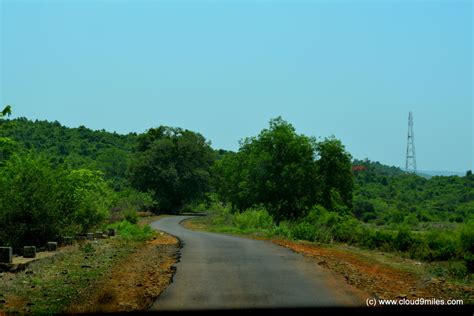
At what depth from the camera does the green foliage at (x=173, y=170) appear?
9125 centimetres

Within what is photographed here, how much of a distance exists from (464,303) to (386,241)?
853 inches

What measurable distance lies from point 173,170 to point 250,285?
76.9 metres

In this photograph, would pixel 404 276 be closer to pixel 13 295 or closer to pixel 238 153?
pixel 13 295

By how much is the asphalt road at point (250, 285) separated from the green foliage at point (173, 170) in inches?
2730

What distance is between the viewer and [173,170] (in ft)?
299

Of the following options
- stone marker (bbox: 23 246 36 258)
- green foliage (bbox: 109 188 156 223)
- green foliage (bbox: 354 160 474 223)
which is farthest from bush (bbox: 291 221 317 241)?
green foliage (bbox: 354 160 474 223)

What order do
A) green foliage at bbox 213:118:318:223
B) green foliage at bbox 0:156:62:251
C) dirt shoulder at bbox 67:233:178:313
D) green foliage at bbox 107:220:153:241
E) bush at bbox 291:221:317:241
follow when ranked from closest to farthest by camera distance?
dirt shoulder at bbox 67:233:178:313 → green foliage at bbox 0:156:62:251 → green foliage at bbox 107:220:153:241 → bush at bbox 291:221:317:241 → green foliage at bbox 213:118:318:223

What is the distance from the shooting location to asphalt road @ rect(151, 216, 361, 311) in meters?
12.2

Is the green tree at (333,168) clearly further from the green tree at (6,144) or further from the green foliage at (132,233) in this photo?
the green tree at (6,144)

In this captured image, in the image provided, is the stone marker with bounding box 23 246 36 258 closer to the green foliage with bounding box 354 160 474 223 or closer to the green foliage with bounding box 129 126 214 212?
the green foliage with bounding box 354 160 474 223

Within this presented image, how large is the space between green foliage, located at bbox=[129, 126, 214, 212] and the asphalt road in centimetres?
6935

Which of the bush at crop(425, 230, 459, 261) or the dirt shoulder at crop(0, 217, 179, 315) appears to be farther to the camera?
the bush at crop(425, 230, 459, 261)

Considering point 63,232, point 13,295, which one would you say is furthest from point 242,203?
point 13,295

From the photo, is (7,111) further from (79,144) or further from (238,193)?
(79,144)
